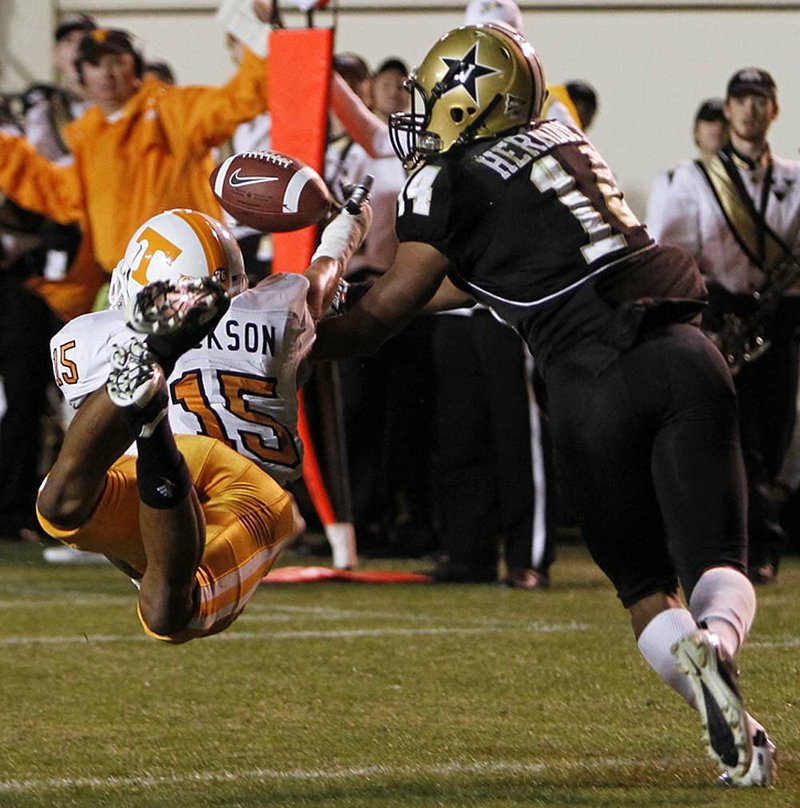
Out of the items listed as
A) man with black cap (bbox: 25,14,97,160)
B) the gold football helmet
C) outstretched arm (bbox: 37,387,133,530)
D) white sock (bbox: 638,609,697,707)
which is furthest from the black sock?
man with black cap (bbox: 25,14,97,160)

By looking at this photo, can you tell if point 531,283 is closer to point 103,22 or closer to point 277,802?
point 277,802

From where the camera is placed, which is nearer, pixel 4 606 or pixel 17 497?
pixel 4 606

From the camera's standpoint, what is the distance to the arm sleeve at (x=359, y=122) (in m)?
6.85

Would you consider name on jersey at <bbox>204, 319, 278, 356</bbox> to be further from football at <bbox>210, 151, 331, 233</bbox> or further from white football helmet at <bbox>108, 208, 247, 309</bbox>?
football at <bbox>210, 151, 331, 233</bbox>

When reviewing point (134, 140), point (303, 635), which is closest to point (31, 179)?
point (134, 140)

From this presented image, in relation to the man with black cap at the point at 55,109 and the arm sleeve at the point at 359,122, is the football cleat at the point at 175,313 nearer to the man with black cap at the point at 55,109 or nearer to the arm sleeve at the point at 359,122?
the arm sleeve at the point at 359,122

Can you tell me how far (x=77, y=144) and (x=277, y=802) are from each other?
4.38 m

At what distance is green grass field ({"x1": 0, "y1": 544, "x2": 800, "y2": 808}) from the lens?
3686 millimetres

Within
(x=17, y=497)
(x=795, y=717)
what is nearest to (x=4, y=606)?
(x=17, y=497)

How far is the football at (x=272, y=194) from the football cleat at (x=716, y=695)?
5.08 feet

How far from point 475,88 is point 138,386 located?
3.13 feet

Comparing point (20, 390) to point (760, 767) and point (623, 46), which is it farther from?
point (760, 767)

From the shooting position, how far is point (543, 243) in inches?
146

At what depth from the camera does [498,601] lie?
6.57 metres
